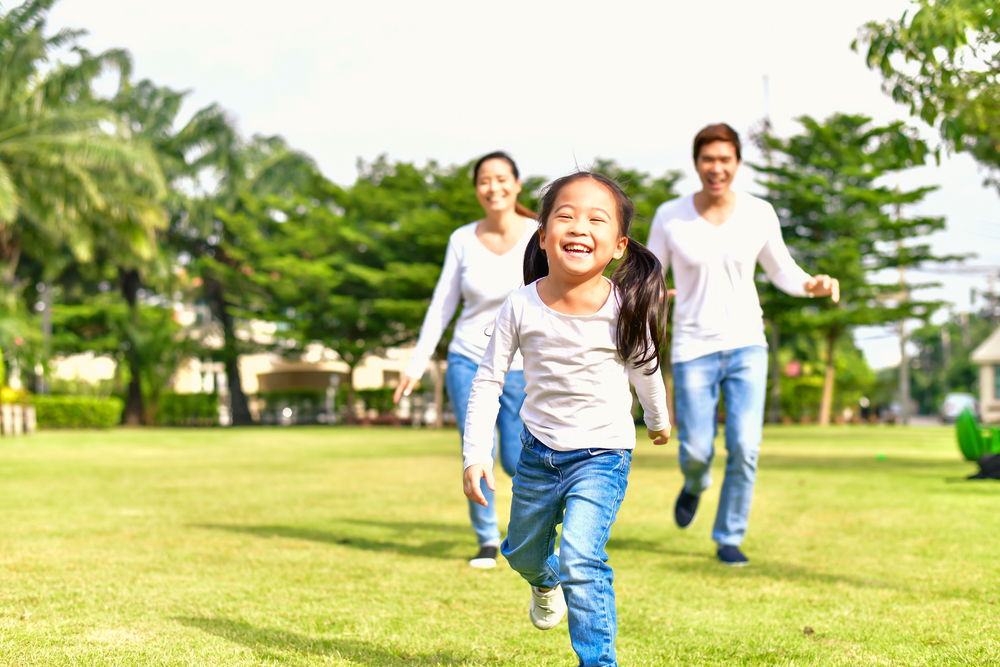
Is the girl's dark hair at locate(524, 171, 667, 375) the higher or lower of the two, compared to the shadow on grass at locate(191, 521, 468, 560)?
higher

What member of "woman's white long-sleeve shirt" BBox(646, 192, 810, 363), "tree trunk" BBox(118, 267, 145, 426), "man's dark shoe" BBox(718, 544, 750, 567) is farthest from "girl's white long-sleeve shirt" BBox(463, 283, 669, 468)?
"tree trunk" BBox(118, 267, 145, 426)

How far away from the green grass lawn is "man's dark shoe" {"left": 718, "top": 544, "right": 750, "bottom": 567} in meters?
0.10

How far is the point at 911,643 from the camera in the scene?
348 cm

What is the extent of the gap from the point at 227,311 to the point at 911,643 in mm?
37060

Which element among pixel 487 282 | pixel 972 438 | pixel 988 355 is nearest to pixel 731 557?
pixel 487 282

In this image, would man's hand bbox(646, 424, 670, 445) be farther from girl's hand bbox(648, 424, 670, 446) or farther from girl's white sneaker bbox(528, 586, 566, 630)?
girl's white sneaker bbox(528, 586, 566, 630)

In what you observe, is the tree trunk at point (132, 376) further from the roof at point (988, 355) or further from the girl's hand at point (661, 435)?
the roof at point (988, 355)

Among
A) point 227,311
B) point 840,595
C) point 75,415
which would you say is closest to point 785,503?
point 840,595

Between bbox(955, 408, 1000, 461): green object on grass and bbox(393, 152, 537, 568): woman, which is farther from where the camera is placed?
bbox(955, 408, 1000, 461): green object on grass

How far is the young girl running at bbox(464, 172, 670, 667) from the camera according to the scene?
2.90 metres

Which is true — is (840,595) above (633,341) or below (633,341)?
below

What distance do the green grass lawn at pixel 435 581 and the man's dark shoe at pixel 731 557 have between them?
0.33ft

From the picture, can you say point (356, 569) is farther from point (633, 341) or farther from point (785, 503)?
point (785, 503)

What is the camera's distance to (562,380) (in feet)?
9.83
